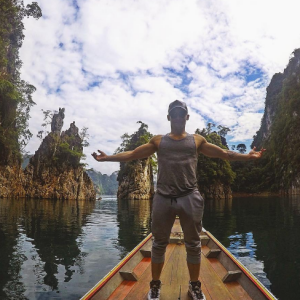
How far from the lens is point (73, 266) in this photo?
26.2 feet

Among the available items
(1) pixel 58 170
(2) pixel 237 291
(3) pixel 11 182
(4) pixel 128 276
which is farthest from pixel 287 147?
(4) pixel 128 276

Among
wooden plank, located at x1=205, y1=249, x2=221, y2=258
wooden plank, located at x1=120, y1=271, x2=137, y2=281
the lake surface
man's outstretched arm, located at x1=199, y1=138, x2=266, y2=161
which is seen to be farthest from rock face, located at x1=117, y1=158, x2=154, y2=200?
man's outstretched arm, located at x1=199, y1=138, x2=266, y2=161

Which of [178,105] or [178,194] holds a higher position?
[178,105]

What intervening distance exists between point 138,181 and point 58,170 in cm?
1924

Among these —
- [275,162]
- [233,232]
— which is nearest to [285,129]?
[275,162]

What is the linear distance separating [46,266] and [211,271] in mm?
5458

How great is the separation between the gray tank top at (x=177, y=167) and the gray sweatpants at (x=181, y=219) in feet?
0.31

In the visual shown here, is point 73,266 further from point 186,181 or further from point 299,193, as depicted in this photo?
point 299,193

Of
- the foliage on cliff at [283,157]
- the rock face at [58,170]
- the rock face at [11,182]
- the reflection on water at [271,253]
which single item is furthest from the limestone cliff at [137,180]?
the reflection on water at [271,253]

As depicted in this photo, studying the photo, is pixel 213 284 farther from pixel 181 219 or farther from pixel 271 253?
pixel 271 253

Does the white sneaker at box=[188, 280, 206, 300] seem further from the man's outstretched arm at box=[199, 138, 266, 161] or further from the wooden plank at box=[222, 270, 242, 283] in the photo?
the man's outstretched arm at box=[199, 138, 266, 161]

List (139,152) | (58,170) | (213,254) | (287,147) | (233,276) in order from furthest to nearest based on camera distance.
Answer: (287,147), (58,170), (213,254), (233,276), (139,152)

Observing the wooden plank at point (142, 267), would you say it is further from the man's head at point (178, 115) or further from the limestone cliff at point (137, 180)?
the limestone cliff at point (137, 180)

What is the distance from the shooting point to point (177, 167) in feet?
10.5
